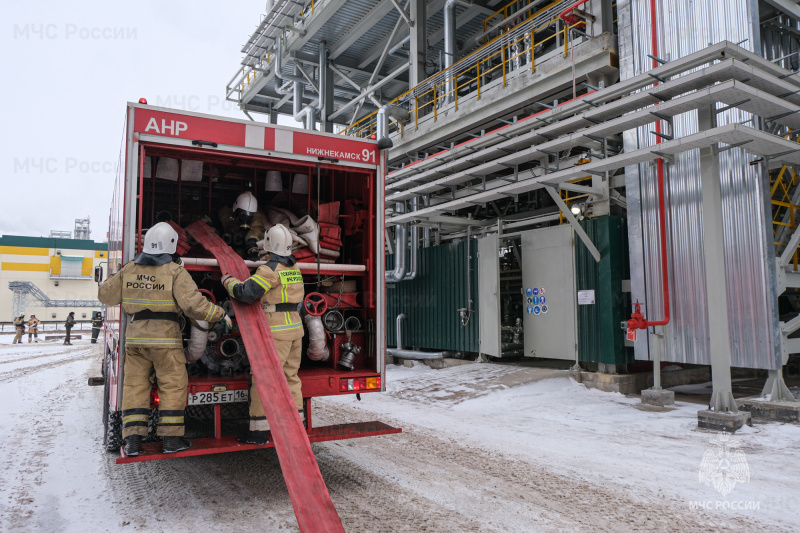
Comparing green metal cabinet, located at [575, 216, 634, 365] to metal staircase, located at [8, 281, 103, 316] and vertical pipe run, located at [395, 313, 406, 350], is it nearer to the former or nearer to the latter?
vertical pipe run, located at [395, 313, 406, 350]

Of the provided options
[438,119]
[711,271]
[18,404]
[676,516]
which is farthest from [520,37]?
[18,404]

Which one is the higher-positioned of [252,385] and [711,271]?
[711,271]

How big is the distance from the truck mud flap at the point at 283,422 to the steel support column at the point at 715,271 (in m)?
5.33

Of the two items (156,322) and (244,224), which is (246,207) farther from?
(156,322)

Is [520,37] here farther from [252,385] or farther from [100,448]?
[100,448]

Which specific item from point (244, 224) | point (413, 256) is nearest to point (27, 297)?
point (413, 256)

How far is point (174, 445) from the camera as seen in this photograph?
405 centimetres

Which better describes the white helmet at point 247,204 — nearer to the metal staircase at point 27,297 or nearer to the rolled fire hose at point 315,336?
the rolled fire hose at point 315,336

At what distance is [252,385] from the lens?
14.6 ft

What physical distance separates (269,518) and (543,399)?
582cm

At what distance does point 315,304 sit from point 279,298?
62cm

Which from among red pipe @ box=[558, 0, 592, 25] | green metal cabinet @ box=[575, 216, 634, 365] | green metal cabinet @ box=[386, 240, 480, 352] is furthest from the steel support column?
green metal cabinet @ box=[386, 240, 480, 352]

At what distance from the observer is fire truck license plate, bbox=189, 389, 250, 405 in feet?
14.6

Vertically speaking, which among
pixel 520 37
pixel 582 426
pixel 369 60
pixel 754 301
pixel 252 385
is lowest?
pixel 582 426
